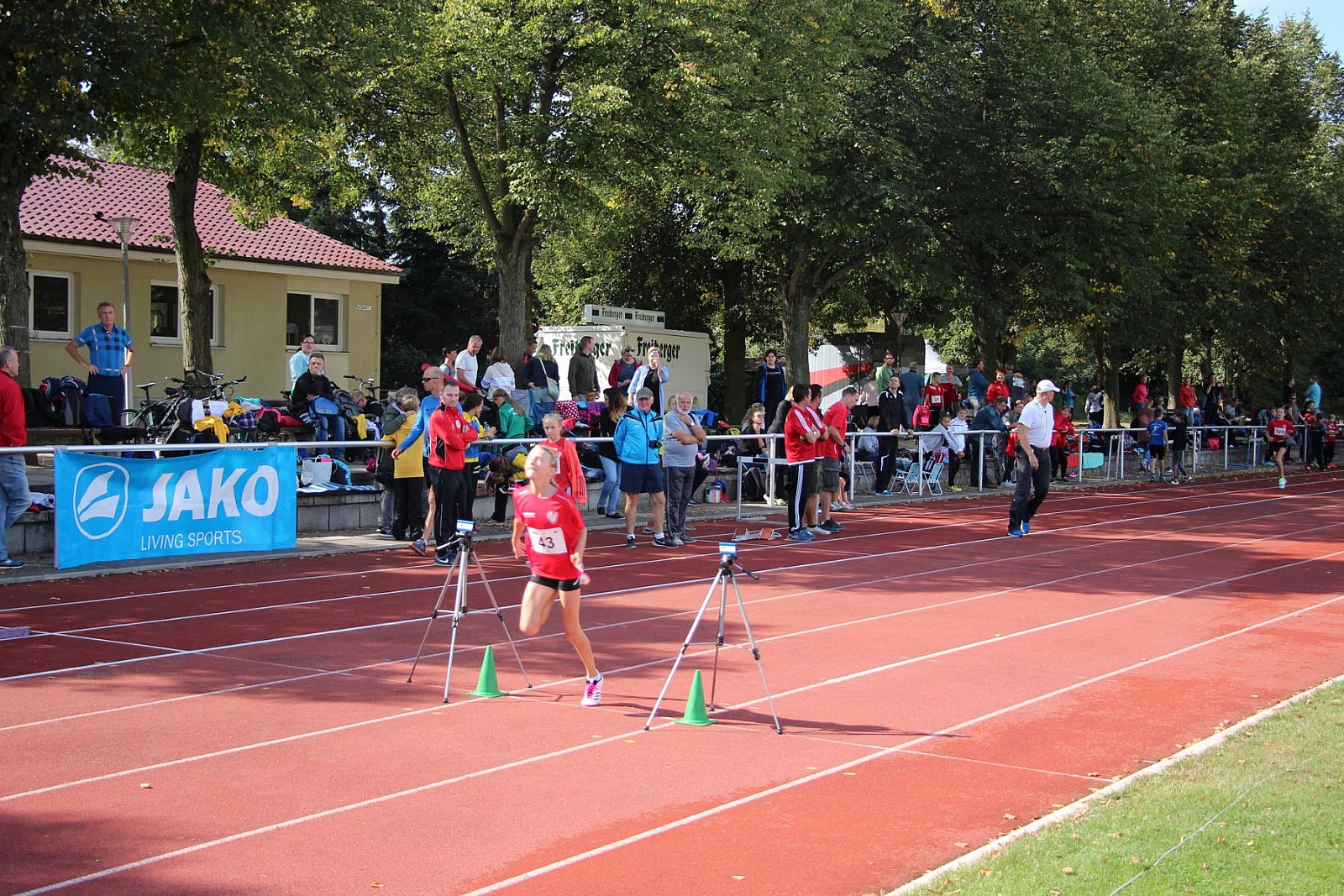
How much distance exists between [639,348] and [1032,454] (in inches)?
590

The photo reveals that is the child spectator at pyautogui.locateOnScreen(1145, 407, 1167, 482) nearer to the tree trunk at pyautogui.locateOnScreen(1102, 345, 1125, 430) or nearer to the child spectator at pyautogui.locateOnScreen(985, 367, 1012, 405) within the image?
the child spectator at pyautogui.locateOnScreen(985, 367, 1012, 405)

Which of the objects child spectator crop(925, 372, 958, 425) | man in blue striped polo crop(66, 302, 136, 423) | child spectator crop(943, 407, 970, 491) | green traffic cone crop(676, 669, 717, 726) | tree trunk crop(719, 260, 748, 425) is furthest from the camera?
tree trunk crop(719, 260, 748, 425)

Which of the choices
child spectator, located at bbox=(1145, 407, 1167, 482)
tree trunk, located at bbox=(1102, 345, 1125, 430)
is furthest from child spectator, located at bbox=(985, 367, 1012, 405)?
tree trunk, located at bbox=(1102, 345, 1125, 430)

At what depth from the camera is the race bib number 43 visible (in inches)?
331

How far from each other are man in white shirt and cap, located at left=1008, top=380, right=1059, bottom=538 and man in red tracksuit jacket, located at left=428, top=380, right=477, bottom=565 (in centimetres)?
789

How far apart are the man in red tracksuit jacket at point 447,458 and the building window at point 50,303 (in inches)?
741

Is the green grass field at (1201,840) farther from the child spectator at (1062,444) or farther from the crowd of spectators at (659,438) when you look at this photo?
the child spectator at (1062,444)

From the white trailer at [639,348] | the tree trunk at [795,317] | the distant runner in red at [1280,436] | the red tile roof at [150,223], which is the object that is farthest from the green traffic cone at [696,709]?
the tree trunk at [795,317]

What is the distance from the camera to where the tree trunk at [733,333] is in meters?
39.5

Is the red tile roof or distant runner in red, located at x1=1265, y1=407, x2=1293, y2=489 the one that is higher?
the red tile roof

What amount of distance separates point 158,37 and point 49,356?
14.6 metres

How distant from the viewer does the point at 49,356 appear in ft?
98.0

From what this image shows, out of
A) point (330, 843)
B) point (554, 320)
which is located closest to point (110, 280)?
point (554, 320)

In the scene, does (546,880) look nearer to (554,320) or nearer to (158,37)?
(158,37)
